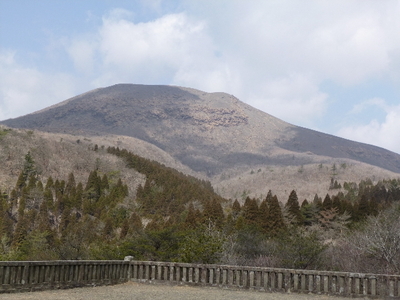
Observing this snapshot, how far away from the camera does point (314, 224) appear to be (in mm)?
66562

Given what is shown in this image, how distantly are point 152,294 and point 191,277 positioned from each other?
257 cm

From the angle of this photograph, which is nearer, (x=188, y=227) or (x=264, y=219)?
(x=188, y=227)

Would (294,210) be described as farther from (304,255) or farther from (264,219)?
(304,255)

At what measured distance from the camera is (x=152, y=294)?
13.4 meters

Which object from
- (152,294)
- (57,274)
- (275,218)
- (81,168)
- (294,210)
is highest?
(81,168)

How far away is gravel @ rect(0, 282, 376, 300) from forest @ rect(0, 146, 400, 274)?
14.1 metres

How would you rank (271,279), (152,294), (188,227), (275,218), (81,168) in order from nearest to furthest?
(152,294), (271,279), (188,227), (275,218), (81,168)

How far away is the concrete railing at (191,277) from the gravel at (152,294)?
0.34 metres

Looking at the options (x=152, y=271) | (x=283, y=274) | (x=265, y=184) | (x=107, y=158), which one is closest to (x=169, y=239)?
(x=152, y=271)

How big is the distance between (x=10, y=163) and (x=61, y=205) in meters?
23.0

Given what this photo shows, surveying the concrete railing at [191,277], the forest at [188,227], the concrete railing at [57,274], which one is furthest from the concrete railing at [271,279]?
the forest at [188,227]

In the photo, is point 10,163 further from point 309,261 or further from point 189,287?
point 189,287

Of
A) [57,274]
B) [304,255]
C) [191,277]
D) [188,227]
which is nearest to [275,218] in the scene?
[188,227]

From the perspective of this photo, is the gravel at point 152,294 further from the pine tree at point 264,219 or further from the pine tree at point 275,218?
the pine tree at point 275,218
